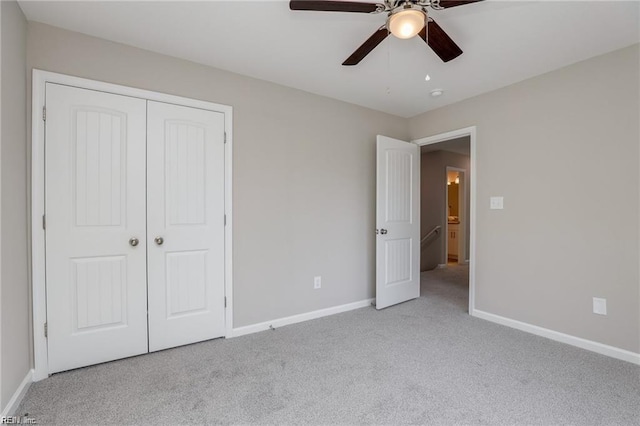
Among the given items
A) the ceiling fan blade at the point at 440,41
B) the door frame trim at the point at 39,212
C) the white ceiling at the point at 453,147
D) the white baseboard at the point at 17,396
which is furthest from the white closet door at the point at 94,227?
the white ceiling at the point at 453,147

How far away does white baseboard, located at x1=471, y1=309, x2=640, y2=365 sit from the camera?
224 cm

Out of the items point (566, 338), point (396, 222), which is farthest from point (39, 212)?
point (566, 338)

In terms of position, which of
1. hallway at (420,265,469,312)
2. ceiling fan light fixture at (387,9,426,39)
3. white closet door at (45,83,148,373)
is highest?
ceiling fan light fixture at (387,9,426,39)

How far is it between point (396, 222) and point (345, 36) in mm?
2148

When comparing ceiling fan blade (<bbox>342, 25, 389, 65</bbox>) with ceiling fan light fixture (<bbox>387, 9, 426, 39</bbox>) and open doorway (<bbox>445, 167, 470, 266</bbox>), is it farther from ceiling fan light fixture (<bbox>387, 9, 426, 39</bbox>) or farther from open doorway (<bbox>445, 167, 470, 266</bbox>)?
open doorway (<bbox>445, 167, 470, 266</bbox>)

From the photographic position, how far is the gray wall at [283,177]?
2.33 m

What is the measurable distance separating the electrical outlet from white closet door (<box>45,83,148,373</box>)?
12.0 feet

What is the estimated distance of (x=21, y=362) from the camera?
182 centimetres

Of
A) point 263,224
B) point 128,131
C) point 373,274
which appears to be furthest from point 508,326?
point 128,131

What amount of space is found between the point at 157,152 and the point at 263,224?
1084 mm

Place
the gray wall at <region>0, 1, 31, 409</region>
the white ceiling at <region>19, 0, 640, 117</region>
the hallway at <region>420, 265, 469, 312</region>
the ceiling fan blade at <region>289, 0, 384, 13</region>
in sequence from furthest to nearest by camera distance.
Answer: the hallway at <region>420, 265, 469, 312</region>, the white ceiling at <region>19, 0, 640, 117</region>, the gray wall at <region>0, 1, 31, 409</region>, the ceiling fan blade at <region>289, 0, 384, 13</region>

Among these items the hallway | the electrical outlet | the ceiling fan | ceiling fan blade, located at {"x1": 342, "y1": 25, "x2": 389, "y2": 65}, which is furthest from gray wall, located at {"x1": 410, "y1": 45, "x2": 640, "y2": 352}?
ceiling fan blade, located at {"x1": 342, "y1": 25, "x2": 389, "y2": 65}

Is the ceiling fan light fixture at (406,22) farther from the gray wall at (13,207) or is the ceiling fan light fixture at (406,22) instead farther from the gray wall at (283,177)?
the gray wall at (13,207)

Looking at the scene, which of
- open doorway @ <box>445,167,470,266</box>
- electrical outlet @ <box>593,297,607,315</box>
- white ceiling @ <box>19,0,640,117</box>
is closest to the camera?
white ceiling @ <box>19,0,640,117</box>
